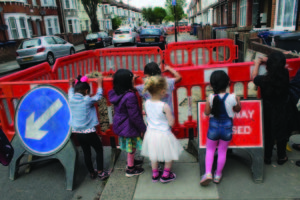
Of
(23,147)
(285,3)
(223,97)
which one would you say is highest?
(285,3)

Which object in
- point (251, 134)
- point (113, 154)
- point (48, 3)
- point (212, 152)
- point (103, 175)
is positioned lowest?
point (103, 175)

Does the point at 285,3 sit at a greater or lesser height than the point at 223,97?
greater

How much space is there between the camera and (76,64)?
6.41m

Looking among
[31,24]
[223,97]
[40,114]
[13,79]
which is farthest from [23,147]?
[31,24]

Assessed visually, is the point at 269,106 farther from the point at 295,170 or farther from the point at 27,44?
the point at 27,44

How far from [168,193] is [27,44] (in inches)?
593

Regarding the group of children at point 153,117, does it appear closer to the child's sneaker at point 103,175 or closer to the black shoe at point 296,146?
the child's sneaker at point 103,175

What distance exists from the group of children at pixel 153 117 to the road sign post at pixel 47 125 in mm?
196

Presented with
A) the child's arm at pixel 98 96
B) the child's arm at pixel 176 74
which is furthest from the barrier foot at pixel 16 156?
the child's arm at pixel 176 74

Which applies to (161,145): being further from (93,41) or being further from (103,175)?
(93,41)

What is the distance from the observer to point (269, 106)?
2902 millimetres

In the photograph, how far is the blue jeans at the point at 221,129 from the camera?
268 cm

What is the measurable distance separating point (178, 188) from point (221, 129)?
80 cm

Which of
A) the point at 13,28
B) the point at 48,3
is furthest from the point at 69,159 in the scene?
the point at 48,3
